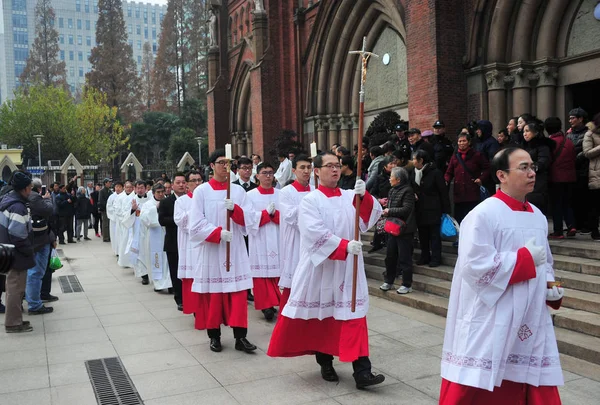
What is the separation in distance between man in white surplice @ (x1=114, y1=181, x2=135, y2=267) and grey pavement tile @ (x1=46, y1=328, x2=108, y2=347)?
508 centimetres

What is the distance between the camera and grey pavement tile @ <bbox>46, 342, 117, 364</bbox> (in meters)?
6.58

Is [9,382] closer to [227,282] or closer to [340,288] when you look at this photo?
[227,282]

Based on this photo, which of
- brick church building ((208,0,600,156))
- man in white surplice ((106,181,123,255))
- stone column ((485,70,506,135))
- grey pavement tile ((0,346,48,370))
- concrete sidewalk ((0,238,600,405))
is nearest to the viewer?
concrete sidewalk ((0,238,600,405))

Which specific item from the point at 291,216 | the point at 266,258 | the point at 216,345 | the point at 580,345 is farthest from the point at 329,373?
the point at 266,258

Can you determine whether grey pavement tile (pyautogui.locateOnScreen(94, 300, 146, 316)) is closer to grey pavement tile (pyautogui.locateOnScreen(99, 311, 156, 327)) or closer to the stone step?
grey pavement tile (pyautogui.locateOnScreen(99, 311, 156, 327))

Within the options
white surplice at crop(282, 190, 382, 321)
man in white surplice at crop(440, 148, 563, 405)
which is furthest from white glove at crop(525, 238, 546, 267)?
white surplice at crop(282, 190, 382, 321)

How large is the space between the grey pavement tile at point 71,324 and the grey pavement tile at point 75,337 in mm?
190

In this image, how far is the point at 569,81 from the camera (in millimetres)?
12539

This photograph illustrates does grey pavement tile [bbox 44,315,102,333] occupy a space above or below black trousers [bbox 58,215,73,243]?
below

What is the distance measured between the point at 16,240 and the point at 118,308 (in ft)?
7.02

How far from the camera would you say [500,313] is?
3584 millimetres

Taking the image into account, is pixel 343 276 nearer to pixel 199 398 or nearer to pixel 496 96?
pixel 199 398

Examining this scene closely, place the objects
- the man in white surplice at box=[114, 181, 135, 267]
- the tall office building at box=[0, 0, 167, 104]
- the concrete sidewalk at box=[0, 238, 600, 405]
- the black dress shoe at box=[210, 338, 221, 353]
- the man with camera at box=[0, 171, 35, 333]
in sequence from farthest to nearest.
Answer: the tall office building at box=[0, 0, 167, 104], the man in white surplice at box=[114, 181, 135, 267], the man with camera at box=[0, 171, 35, 333], the black dress shoe at box=[210, 338, 221, 353], the concrete sidewalk at box=[0, 238, 600, 405]

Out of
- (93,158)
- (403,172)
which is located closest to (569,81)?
(403,172)
